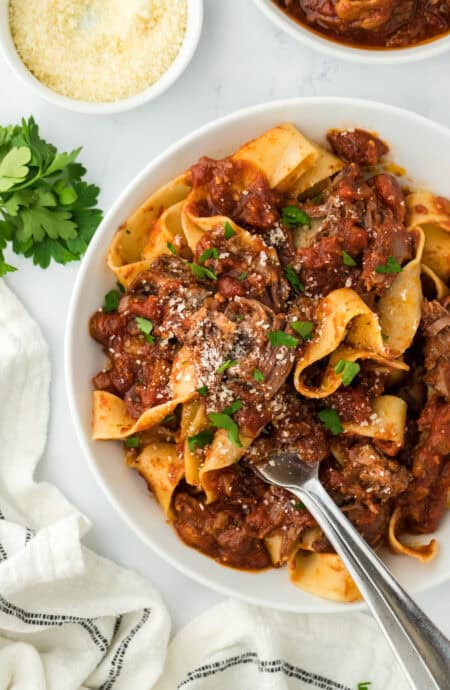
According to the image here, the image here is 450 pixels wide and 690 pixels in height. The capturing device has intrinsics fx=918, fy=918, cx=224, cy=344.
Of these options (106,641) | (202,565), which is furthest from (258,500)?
(106,641)

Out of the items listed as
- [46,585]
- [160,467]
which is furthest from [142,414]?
[46,585]

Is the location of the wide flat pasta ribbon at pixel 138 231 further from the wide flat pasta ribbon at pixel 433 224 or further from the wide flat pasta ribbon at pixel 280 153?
the wide flat pasta ribbon at pixel 433 224

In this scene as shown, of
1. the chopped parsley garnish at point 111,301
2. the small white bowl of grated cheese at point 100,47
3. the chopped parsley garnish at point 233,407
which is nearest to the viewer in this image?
the chopped parsley garnish at point 233,407

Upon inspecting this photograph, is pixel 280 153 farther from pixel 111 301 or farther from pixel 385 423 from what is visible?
pixel 385 423

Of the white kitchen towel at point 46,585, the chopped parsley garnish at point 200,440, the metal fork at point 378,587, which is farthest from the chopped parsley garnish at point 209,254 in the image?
the white kitchen towel at point 46,585

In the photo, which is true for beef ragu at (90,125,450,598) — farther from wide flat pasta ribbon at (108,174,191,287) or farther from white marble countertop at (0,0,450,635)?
white marble countertop at (0,0,450,635)

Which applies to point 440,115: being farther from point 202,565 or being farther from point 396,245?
point 202,565

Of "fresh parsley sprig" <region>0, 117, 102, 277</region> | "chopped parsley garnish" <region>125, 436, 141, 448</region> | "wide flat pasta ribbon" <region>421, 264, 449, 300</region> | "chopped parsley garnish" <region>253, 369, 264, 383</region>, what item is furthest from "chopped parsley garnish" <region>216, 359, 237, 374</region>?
"fresh parsley sprig" <region>0, 117, 102, 277</region>
